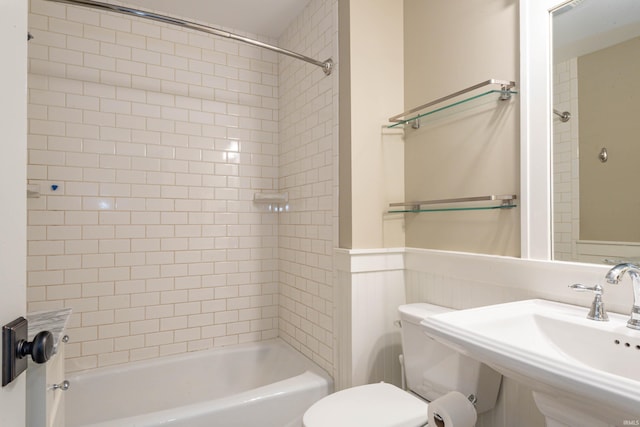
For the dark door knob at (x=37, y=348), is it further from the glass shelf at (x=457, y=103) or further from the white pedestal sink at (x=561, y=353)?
the glass shelf at (x=457, y=103)

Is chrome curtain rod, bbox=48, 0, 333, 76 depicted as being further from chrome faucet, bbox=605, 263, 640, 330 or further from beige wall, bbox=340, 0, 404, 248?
chrome faucet, bbox=605, 263, 640, 330

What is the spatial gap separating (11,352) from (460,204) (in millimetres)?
1579

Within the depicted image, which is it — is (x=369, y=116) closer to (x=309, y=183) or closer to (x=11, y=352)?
(x=309, y=183)

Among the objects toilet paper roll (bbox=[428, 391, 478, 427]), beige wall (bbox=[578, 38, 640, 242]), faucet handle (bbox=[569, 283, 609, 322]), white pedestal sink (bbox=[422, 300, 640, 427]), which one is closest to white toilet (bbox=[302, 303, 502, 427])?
toilet paper roll (bbox=[428, 391, 478, 427])

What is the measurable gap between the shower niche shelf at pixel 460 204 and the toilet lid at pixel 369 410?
2.82 ft

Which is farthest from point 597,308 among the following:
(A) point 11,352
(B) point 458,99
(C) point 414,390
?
(A) point 11,352

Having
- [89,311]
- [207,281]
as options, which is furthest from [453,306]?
[89,311]

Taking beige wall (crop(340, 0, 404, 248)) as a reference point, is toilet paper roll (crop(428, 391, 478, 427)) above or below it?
below

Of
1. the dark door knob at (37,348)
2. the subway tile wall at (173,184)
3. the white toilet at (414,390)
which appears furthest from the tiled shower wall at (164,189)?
the dark door knob at (37,348)

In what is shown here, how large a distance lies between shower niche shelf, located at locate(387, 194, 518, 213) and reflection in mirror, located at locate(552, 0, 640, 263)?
0.17 m

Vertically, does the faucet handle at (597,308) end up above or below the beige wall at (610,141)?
below

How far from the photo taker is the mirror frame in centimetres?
130

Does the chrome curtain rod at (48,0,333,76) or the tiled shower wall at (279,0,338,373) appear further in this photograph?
the tiled shower wall at (279,0,338,373)

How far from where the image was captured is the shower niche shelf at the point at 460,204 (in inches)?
55.4
